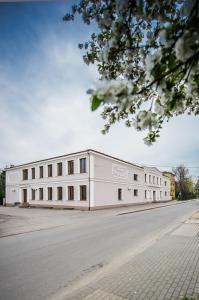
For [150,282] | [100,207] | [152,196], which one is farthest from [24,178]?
[150,282]

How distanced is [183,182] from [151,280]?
7923 centimetres

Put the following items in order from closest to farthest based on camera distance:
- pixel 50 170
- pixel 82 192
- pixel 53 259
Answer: pixel 53 259 → pixel 82 192 → pixel 50 170

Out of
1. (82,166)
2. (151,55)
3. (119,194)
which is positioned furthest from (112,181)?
(151,55)

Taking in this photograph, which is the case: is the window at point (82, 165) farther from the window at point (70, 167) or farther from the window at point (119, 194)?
the window at point (119, 194)

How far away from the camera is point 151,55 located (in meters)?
1.90

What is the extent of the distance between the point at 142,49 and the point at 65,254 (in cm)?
625

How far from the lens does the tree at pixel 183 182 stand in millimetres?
77188

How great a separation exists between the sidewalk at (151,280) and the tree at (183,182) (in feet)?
244

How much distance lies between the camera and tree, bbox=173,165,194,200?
7719cm

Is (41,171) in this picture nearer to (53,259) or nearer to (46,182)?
(46,182)

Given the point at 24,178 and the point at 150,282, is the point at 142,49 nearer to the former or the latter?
the point at 150,282

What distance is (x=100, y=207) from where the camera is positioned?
2648cm

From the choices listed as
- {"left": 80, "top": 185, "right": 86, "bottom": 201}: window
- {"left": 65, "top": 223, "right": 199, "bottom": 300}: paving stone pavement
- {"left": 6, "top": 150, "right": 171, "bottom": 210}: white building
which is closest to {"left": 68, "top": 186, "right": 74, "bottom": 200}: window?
{"left": 6, "top": 150, "right": 171, "bottom": 210}: white building

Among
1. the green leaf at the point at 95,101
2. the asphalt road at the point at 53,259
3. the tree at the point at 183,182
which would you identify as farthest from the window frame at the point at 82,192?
the tree at the point at 183,182
